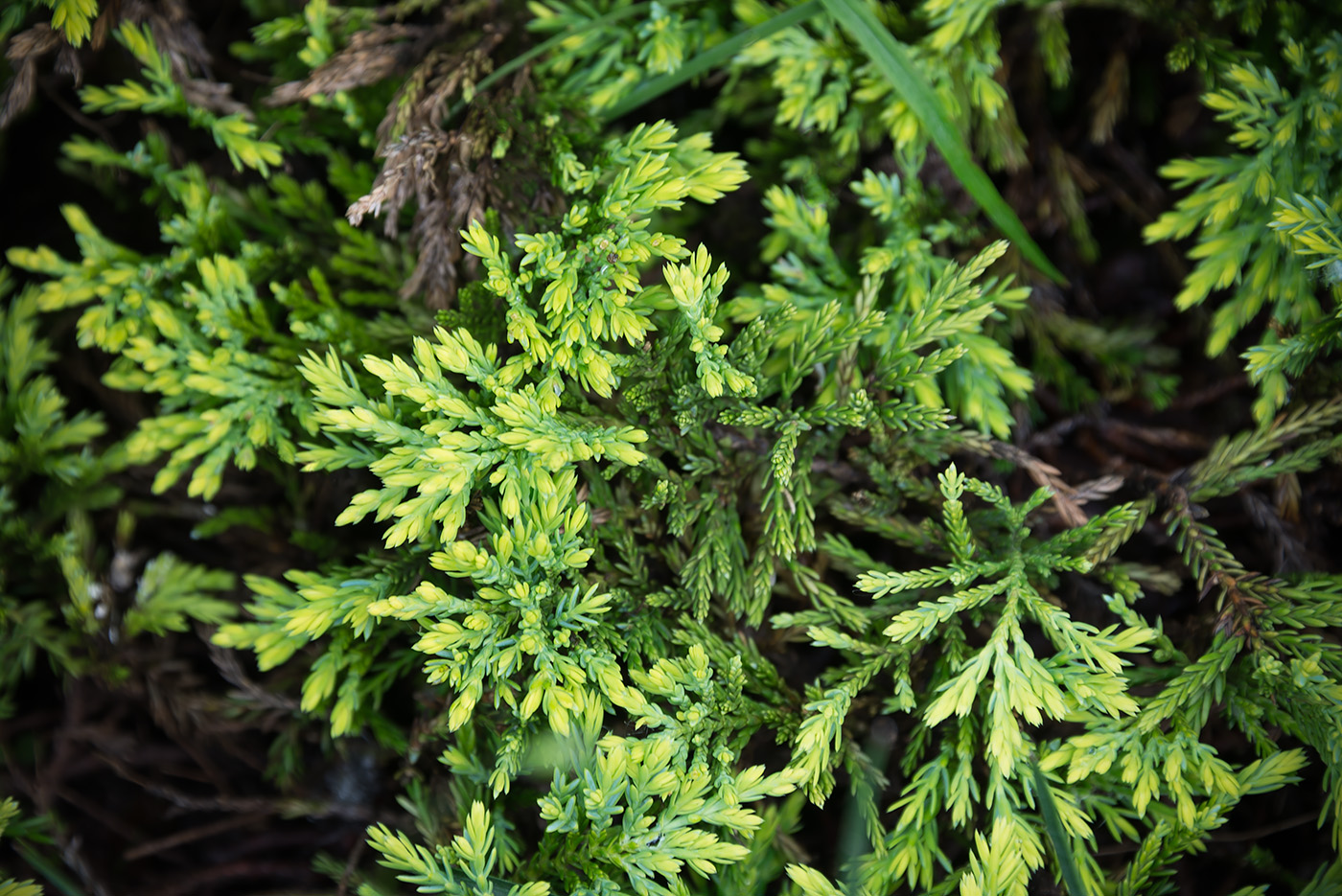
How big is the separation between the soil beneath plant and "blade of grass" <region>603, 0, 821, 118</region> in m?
0.40

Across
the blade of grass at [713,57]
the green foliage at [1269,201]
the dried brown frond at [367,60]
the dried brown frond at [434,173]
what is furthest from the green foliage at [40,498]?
the green foliage at [1269,201]

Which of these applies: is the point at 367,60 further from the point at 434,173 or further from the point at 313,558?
the point at 313,558

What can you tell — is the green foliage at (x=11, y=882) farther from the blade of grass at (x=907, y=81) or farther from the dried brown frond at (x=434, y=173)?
the blade of grass at (x=907, y=81)

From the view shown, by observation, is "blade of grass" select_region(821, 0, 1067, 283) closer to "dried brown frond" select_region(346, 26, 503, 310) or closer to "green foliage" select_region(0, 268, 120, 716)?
"dried brown frond" select_region(346, 26, 503, 310)

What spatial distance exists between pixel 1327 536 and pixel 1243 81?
119cm

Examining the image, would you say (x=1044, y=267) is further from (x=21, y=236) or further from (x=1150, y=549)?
(x=21, y=236)

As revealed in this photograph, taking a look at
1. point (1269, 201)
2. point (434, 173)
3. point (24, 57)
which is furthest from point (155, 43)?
point (1269, 201)

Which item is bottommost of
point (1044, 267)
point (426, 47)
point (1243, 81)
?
point (1044, 267)

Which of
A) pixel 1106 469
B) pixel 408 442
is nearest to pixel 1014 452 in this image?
pixel 1106 469

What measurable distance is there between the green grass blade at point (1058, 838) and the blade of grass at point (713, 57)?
5.76 feet

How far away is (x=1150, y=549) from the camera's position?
2.24 m

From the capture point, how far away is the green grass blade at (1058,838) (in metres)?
1.61

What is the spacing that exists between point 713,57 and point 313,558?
5.74 ft

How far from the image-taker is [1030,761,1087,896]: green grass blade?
5.28 ft
